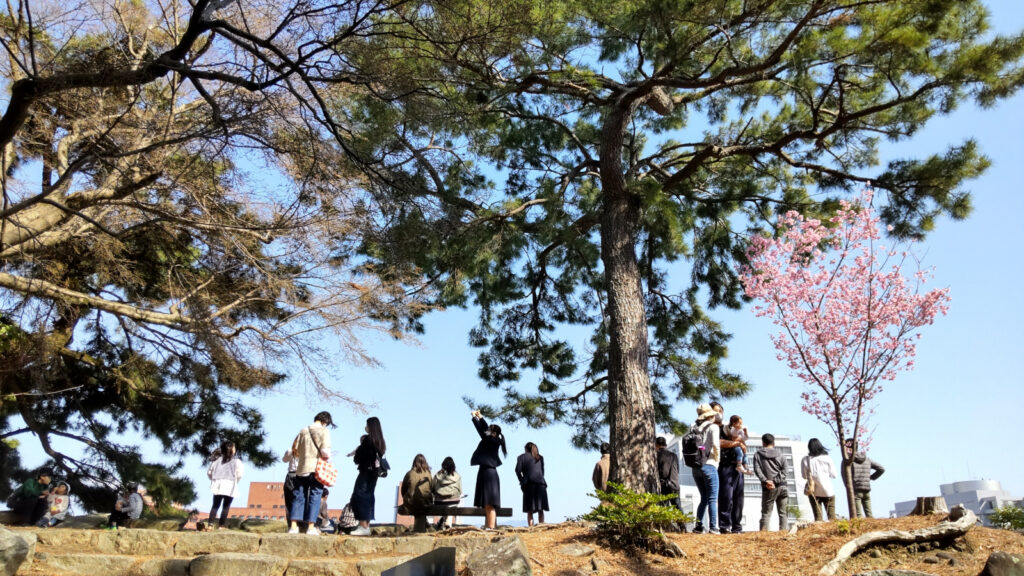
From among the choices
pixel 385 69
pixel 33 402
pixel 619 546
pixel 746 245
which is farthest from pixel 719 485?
pixel 33 402

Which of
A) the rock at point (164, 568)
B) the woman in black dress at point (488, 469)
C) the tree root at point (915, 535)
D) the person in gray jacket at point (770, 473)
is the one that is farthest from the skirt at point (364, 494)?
the tree root at point (915, 535)

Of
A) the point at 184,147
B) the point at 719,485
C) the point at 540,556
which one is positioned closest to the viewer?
the point at 540,556

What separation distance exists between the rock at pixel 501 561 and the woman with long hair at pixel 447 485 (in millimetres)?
2393

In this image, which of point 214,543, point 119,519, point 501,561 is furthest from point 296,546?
point 119,519

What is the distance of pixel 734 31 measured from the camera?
6.99m

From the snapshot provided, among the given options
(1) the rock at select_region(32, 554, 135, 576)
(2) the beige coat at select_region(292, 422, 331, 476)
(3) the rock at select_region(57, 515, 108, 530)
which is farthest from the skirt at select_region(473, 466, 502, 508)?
(3) the rock at select_region(57, 515, 108, 530)

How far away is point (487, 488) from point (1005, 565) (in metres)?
4.56

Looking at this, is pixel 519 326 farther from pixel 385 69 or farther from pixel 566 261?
pixel 385 69

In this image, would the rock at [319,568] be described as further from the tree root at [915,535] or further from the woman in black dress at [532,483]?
the tree root at [915,535]

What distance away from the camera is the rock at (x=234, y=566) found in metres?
4.84

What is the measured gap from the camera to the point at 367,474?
23.3ft

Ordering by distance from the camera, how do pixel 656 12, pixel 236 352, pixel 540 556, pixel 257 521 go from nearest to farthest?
1. pixel 540 556
2. pixel 656 12
3. pixel 236 352
4. pixel 257 521

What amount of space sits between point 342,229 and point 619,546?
150 inches

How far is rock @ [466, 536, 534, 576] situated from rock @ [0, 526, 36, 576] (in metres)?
3.18
